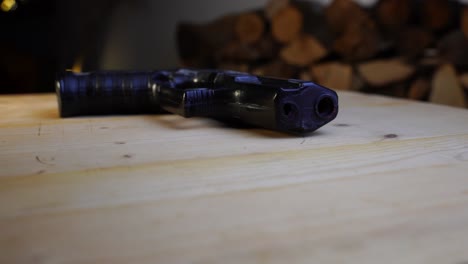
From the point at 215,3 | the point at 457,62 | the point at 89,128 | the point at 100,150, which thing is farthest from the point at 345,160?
the point at 215,3

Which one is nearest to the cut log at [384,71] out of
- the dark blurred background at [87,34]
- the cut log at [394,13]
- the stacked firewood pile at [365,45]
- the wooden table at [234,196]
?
the stacked firewood pile at [365,45]

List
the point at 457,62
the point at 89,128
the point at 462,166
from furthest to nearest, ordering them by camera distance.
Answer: the point at 457,62 < the point at 89,128 < the point at 462,166

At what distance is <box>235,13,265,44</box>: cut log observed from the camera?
1695 millimetres

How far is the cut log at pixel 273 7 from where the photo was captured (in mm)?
1602

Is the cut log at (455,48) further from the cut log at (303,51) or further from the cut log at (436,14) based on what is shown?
the cut log at (303,51)

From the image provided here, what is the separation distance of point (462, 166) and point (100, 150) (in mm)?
341

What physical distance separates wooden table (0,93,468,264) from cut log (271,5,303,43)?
40.4 inches

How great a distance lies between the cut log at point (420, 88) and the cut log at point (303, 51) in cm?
30

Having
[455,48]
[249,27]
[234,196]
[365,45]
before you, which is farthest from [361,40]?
[234,196]

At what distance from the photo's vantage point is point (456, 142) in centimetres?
52

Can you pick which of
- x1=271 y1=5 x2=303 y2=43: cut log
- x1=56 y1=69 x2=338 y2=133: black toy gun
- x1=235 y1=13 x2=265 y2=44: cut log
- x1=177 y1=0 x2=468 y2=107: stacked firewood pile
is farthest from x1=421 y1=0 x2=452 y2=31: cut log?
x1=56 y1=69 x2=338 y2=133: black toy gun

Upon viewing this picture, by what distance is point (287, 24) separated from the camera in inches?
62.4

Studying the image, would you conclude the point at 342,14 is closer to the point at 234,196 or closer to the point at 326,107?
the point at 326,107

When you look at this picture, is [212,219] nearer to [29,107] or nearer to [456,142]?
[456,142]
